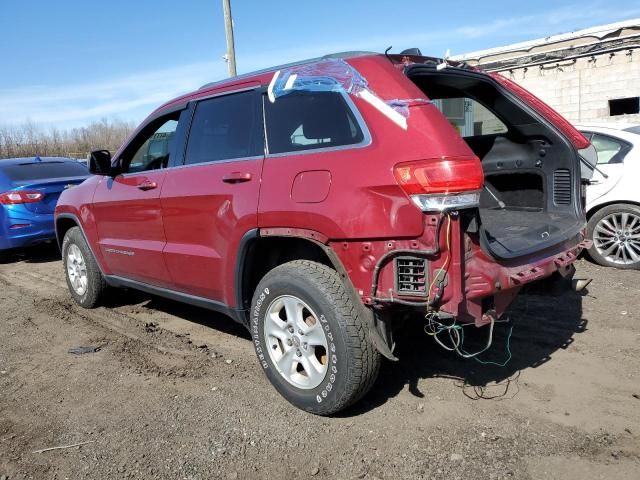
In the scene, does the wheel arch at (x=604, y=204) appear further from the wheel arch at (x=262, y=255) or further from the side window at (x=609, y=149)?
the wheel arch at (x=262, y=255)

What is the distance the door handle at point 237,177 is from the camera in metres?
3.29

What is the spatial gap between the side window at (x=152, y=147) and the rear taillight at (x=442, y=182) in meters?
2.25

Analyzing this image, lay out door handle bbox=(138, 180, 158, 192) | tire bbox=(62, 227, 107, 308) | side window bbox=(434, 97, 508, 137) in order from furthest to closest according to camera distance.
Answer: tire bbox=(62, 227, 107, 308) < side window bbox=(434, 97, 508, 137) < door handle bbox=(138, 180, 158, 192)

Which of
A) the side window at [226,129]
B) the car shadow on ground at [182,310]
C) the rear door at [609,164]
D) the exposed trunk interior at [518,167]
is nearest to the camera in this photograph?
the side window at [226,129]

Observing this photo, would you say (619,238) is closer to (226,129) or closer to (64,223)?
(226,129)

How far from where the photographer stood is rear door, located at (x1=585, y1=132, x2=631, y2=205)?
19.2 ft

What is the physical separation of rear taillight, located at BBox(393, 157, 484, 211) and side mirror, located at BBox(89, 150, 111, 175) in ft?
9.96

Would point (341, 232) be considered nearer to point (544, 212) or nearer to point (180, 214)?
point (180, 214)

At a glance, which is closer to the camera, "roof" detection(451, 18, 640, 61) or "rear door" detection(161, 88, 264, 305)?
"rear door" detection(161, 88, 264, 305)

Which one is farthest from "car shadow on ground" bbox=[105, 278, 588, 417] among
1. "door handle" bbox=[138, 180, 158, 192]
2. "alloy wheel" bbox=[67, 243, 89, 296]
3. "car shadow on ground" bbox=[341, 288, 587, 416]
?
"door handle" bbox=[138, 180, 158, 192]

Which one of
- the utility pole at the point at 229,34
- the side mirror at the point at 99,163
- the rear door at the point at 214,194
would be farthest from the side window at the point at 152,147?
the utility pole at the point at 229,34

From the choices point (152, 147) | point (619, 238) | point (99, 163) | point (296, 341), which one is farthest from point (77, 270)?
point (619, 238)

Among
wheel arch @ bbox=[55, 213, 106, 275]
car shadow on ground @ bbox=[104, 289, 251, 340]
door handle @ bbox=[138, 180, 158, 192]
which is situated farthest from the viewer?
wheel arch @ bbox=[55, 213, 106, 275]

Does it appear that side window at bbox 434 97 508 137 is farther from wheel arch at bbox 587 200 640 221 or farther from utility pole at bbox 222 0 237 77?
utility pole at bbox 222 0 237 77
